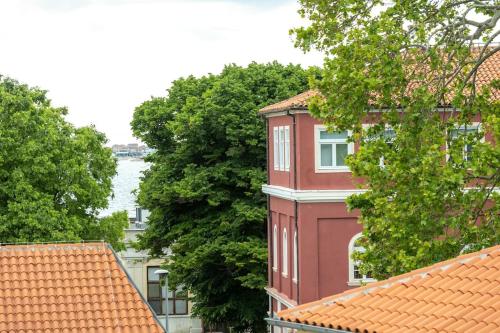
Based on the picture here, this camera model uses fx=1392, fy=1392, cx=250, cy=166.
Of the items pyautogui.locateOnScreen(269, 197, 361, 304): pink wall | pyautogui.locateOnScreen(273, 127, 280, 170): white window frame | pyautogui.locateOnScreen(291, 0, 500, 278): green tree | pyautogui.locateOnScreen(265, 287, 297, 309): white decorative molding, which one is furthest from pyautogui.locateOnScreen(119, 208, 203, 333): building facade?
pyautogui.locateOnScreen(291, 0, 500, 278): green tree

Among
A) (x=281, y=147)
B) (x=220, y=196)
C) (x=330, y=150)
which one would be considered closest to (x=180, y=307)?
(x=220, y=196)

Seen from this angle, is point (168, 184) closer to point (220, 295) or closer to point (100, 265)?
point (220, 295)

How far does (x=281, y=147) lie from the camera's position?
48.5 metres

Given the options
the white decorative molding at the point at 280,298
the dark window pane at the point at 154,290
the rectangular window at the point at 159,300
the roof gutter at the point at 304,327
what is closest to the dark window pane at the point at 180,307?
the rectangular window at the point at 159,300

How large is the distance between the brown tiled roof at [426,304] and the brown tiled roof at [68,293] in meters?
6.78

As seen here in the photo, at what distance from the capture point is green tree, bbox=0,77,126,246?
5500 cm

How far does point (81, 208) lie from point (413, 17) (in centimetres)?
3405

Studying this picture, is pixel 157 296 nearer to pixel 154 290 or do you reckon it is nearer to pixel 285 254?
pixel 154 290

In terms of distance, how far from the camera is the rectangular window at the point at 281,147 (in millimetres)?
47188

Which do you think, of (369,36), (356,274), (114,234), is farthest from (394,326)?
(114,234)

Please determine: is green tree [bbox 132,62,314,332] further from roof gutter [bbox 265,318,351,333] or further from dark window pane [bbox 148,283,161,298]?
roof gutter [bbox 265,318,351,333]

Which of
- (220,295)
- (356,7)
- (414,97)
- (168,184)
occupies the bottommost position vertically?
(220,295)

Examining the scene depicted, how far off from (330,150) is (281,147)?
11.2 feet

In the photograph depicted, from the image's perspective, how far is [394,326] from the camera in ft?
52.6
